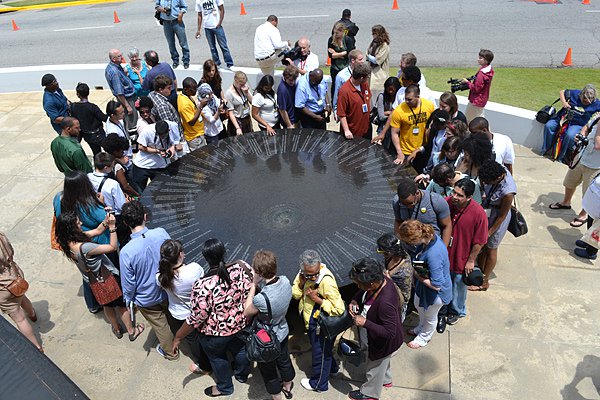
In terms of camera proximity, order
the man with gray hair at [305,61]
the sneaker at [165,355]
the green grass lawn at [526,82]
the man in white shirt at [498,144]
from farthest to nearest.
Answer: the green grass lawn at [526,82]
the man with gray hair at [305,61]
the man in white shirt at [498,144]
the sneaker at [165,355]

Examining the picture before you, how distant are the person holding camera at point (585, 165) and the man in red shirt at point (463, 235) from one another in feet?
7.23

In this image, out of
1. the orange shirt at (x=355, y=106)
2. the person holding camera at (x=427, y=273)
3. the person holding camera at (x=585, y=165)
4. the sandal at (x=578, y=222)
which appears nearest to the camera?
the person holding camera at (x=427, y=273)

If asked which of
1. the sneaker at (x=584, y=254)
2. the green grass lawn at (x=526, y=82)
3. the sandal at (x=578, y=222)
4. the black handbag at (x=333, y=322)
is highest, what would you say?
the green grass lawn at (x=526, y=82)

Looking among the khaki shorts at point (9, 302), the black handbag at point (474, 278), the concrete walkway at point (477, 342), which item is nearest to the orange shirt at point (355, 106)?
the concrete walkway at point (477, 342)

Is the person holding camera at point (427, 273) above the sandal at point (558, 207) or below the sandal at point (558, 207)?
above

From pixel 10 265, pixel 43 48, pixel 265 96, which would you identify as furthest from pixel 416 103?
pixel 43 48

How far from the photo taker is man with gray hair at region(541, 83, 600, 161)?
6.77 m

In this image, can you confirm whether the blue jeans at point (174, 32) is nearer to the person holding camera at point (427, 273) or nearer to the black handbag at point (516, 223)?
the black handbag at point (516, 223)

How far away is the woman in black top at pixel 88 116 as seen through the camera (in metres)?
6.98

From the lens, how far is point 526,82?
33.0 ft

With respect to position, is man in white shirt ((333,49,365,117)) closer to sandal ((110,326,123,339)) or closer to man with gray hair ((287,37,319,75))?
man with gray hair ((287,37,319,75))

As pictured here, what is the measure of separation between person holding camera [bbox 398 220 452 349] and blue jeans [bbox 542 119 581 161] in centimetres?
397

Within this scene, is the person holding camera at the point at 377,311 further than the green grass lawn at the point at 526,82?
No

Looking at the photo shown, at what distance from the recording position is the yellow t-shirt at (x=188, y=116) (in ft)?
21.9
